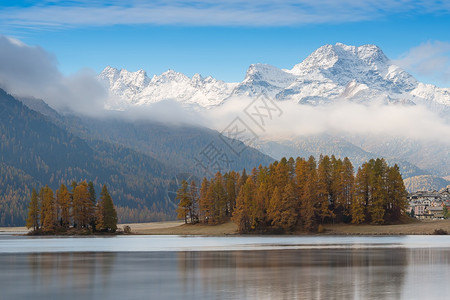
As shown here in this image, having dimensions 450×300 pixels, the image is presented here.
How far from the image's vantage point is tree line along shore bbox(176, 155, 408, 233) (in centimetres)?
15775

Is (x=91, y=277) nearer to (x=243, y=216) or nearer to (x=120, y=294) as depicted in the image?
(x=120, y=294)

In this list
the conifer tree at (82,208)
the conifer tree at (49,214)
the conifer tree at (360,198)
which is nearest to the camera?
the conifer tree at (360,198)

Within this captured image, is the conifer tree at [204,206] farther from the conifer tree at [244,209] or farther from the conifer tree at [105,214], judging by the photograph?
the conifer tree at [105,214]

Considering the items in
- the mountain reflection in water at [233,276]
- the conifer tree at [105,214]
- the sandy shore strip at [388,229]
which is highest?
the conifer tree at [105,214]

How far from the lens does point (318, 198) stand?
530 feet

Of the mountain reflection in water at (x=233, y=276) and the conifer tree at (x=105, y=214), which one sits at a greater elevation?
the conifer tree at (x=105, y=214)

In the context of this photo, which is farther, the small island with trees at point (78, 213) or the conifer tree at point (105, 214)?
the conifer tree at point (105, 214)

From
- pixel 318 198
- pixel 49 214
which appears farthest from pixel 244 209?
pixel 49 214

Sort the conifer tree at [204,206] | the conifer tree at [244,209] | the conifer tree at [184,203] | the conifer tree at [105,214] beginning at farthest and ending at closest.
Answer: the conifer tree at [184,203]
the conifer tree at [204,206]
the conifer tree at [105,214]
the conifer tree at [244,209]

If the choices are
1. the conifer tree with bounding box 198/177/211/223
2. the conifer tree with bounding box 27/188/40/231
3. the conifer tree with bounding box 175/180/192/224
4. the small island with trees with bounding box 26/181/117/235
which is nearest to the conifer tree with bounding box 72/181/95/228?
the small island with trees with bounding box 26/181/117/235

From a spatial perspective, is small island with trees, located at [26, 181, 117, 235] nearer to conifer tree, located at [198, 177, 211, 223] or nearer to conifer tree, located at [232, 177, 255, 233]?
conifer tree, located at [198, 177, 211, 223]

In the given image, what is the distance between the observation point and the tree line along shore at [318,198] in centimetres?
15775

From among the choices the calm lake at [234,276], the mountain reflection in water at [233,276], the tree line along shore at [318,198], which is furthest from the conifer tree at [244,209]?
the calm lake at [234,276]

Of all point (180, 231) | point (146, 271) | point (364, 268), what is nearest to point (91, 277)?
point (146, 271)
